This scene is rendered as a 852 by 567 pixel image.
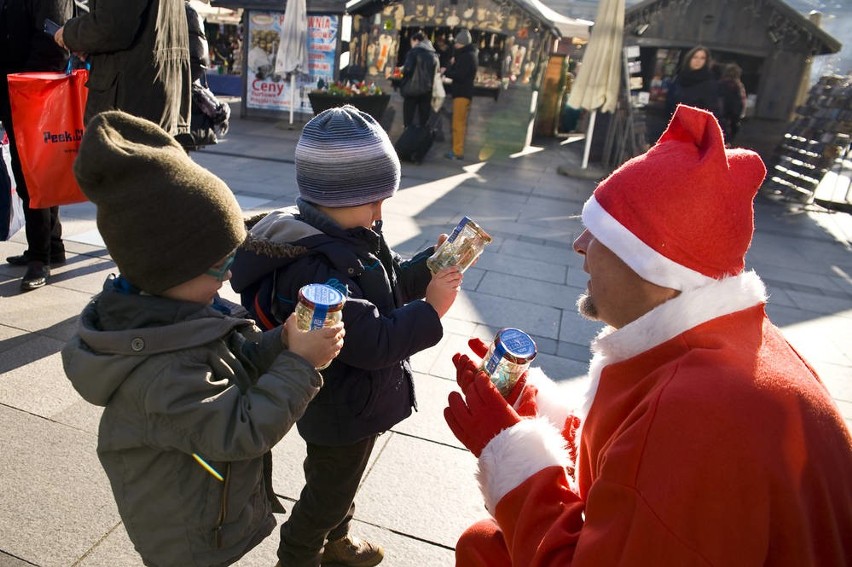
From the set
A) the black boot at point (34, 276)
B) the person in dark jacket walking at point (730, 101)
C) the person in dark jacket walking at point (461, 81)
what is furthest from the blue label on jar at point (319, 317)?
the person in dark jacket walking at point (461, 81)

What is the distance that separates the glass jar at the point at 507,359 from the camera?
158cm

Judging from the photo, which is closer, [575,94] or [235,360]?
[235,360]

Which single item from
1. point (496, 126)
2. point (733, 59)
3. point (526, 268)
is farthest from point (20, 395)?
point (733, 59)

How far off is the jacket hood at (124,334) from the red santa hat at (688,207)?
38.4 inches

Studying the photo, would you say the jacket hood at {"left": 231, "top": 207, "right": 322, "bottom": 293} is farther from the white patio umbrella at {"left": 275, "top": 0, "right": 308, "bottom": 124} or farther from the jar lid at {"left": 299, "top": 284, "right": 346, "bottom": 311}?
the white patio umbrella at {"left": 275, "top": 0, "right": 308, "bottom": 124}

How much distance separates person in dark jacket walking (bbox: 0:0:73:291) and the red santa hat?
3864mm

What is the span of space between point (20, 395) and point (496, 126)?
1058 cm

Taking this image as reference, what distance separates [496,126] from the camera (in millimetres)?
12148

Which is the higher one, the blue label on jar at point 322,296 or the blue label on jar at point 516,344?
the blue label on jar at point 322,296

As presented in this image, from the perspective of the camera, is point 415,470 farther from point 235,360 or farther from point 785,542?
point 785,542

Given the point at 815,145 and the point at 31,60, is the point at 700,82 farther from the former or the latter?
the point at 31,60

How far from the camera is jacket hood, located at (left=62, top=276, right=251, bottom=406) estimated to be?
133 cm

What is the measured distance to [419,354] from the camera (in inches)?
146

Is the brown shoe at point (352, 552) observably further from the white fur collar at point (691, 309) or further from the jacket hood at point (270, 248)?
the white fur collar at point (691, 309)
